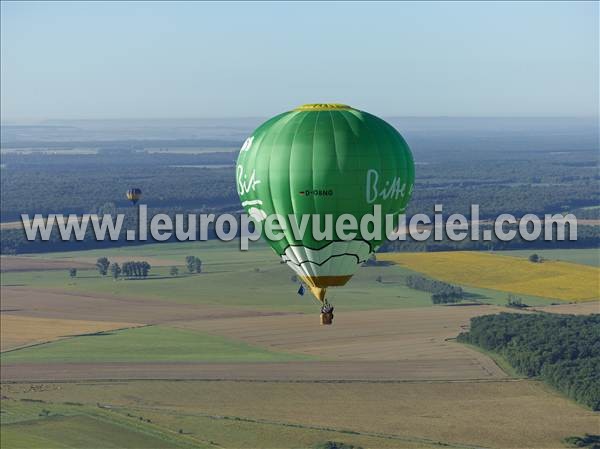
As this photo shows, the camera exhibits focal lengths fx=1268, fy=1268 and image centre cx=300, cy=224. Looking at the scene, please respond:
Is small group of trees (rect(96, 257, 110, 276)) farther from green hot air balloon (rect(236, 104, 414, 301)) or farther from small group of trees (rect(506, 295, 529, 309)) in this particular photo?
green hot air balloon (rect(236, 104, 414, 301))

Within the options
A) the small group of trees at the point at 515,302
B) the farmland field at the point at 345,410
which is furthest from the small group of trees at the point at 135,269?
the farmland field at the point at 345,410

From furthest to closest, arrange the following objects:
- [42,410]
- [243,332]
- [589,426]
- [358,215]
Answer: [243,332] → [42,410] → [589,426] → [358,215]

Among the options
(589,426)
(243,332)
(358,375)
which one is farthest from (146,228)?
(589,426)

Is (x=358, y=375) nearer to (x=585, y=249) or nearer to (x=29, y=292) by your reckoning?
(x=29, y=292)

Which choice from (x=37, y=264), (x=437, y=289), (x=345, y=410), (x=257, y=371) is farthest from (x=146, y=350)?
(x=37, y=264)

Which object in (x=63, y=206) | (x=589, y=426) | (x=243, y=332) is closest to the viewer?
(x=589, y=426)

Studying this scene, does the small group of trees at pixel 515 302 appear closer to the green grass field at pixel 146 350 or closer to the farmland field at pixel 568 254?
the farmland field at pixel 568 254

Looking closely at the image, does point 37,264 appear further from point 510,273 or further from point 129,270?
point 510,273
